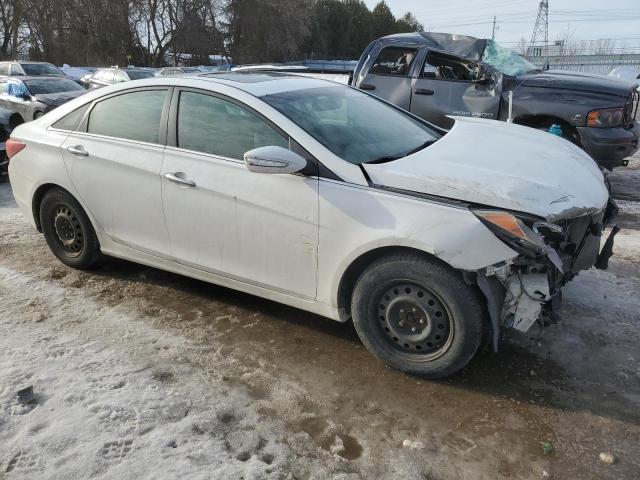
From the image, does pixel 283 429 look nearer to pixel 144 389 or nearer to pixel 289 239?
pixel 144 389

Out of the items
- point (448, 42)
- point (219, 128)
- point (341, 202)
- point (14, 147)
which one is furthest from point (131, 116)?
point (448, 42)

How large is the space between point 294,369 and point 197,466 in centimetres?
94

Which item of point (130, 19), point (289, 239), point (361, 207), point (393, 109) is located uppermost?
point (130, 19)

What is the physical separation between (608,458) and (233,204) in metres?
2.43

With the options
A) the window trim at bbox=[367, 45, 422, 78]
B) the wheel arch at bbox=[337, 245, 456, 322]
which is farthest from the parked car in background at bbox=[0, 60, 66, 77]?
the wheel arch at bbox=[337, 245, 456, 322]

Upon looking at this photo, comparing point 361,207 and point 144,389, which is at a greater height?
point 361,207

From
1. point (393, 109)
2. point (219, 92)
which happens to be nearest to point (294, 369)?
point (219, 92)

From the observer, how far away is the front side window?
3449 mm

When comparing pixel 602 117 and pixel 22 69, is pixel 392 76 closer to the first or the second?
pixel 602 117

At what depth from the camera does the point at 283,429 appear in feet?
9.04

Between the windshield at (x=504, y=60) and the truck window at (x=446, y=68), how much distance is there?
0.28 m

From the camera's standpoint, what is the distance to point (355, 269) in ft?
10.5

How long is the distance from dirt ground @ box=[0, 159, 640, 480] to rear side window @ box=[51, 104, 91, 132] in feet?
4.44

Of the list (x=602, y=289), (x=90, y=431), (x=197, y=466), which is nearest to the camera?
(x=197, y=466)
